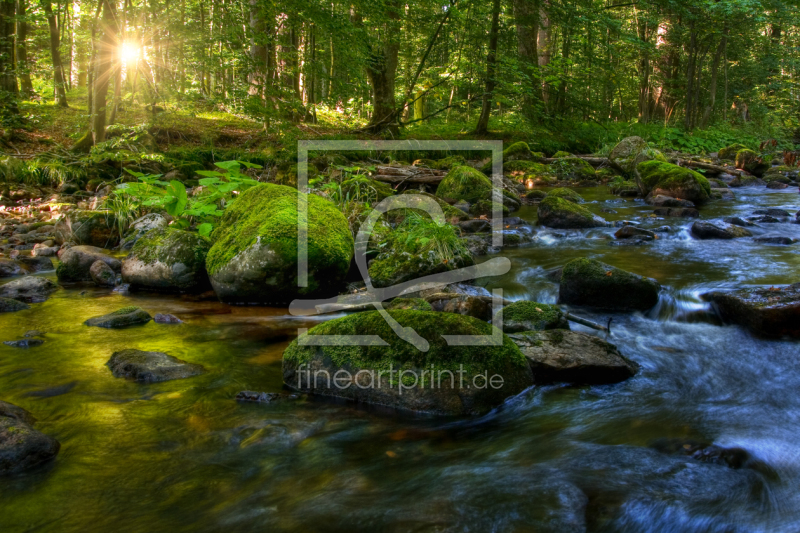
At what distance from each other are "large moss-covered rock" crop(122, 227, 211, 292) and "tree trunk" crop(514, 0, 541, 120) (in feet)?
30.6

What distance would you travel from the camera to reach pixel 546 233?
870 centimetres

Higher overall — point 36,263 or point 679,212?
point 679,212

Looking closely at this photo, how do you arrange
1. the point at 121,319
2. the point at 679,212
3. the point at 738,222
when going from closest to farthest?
the point at 121,319
the point at 738,222
the point at 679,212

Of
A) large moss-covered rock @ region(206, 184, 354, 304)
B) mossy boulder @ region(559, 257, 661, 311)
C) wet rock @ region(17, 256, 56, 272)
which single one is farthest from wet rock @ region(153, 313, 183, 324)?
mossy boulder @ region(559, 257, 661, 311)

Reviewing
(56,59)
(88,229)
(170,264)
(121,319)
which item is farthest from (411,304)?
(56,59)

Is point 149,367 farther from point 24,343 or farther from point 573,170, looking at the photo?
point 573,170

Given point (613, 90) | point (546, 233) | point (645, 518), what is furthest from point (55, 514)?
point (613, 90)

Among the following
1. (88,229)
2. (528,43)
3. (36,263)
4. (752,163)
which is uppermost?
(528,43)

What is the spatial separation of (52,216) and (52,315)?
5164mm

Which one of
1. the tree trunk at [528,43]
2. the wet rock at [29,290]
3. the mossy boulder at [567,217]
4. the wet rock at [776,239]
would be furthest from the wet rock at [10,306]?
the tree trunk at [528,43]

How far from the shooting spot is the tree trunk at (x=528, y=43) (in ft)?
45.3

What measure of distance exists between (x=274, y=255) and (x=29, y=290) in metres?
2.76

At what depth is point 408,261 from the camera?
19.2ft

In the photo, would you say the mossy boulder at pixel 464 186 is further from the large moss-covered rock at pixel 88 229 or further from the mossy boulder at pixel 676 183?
the large moss-covered rock at pixel 88 229
